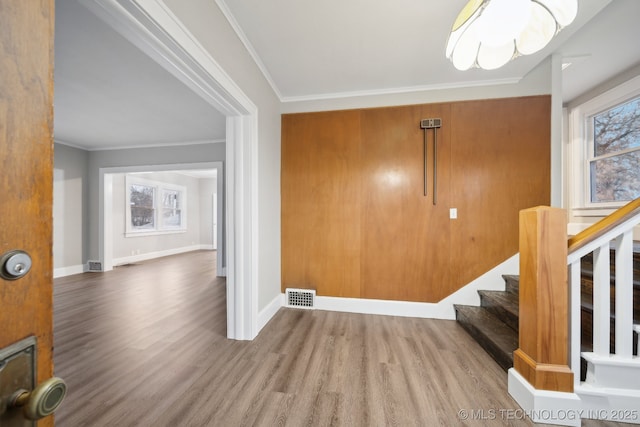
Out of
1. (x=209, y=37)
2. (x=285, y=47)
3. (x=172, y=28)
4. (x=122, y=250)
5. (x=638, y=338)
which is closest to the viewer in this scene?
(x=172, y=28)

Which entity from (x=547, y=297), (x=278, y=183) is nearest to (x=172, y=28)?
(x=278, y=183)

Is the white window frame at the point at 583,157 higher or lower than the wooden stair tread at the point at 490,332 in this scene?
higher

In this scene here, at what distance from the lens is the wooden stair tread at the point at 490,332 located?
5.65 feet

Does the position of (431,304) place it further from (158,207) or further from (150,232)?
(158,207)

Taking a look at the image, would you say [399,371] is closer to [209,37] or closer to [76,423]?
[76,423]

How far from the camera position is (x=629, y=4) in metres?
1.67

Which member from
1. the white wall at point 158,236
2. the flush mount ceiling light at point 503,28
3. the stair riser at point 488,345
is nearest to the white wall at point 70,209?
the white wall at point 158,236

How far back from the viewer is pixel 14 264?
0.38 meters

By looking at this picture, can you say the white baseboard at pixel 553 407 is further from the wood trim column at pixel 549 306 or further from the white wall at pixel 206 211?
the white wall at pixel 206 211

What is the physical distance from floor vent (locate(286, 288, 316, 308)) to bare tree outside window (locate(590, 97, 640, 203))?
3.65 meters

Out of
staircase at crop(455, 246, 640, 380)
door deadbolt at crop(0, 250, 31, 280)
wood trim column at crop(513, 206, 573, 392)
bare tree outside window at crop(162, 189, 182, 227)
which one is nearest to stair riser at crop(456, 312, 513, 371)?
staircase at crop(455, 246, 640, 380)

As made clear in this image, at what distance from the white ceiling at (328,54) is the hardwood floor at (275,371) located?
233 cm

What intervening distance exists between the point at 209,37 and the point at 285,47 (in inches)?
30.3

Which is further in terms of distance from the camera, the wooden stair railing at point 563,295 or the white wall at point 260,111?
the white wall at point 260,111
